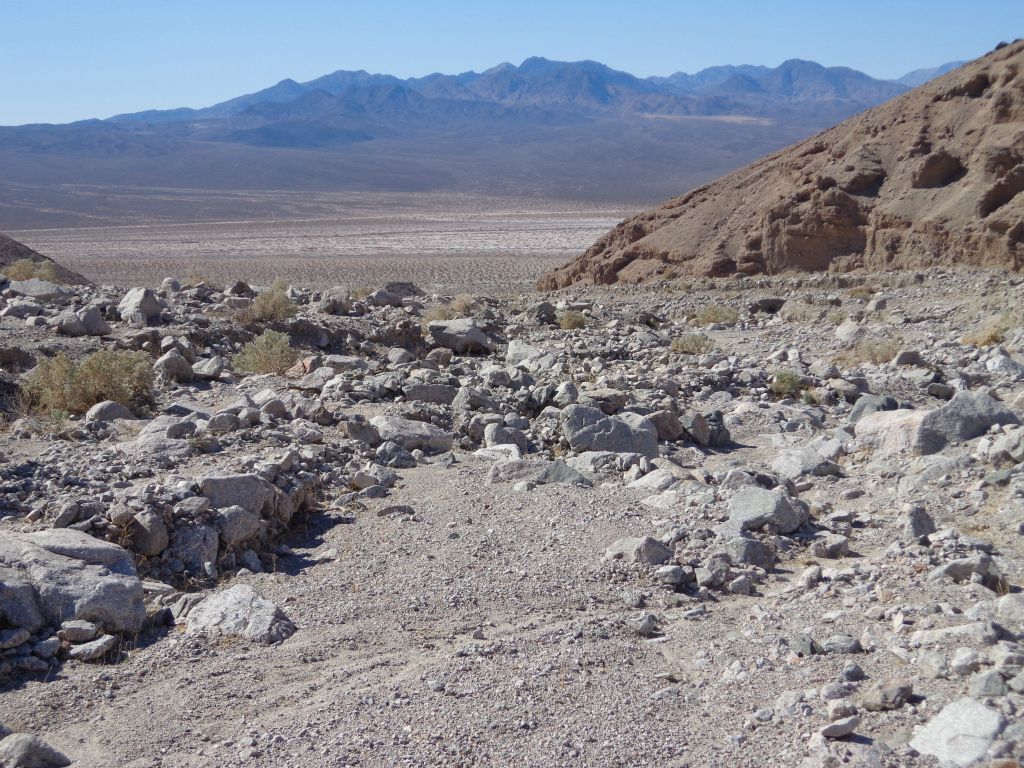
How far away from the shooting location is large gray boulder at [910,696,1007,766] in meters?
3.32

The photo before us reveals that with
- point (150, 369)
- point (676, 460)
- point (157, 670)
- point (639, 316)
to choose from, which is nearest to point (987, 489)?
point (676, 460)

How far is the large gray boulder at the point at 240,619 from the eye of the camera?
4.79 meters

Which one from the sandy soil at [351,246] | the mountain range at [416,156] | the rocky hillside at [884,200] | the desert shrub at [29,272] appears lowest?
the sandy soil at [351,246]

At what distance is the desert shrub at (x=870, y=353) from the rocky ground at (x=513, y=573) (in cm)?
131

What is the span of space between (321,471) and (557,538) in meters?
2.07

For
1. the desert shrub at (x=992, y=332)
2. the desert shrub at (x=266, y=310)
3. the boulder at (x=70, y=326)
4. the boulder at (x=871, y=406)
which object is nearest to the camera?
the boulder at (x=871, y=406)

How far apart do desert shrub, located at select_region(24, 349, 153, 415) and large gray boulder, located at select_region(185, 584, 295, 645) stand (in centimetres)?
458

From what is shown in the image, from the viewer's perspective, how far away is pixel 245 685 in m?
4.35

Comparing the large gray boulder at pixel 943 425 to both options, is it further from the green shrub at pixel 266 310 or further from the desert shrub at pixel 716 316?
the green shrub at pixel 266 310

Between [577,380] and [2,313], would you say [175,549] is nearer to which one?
[577,380]

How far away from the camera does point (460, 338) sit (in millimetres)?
13789

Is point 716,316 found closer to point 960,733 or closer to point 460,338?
point 460,338

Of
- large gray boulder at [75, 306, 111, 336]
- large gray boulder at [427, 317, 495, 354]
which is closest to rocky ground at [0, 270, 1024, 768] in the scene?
large gray boulder at [75, 306, 111, 336]

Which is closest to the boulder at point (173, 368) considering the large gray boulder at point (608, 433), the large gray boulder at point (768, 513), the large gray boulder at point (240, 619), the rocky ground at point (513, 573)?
the rocky ground at point (513, 573)
